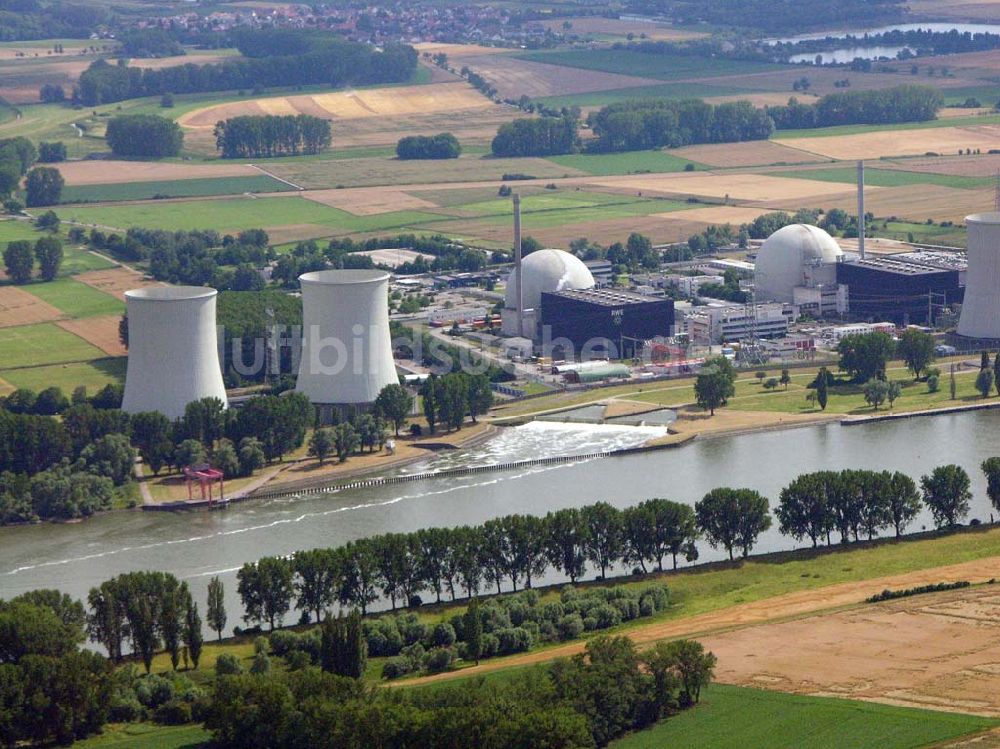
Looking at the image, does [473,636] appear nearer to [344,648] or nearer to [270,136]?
[344,648]

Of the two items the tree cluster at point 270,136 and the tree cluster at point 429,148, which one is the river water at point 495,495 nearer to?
the tree cluster at point 429,148

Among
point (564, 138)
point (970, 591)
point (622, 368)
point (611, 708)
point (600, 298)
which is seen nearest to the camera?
point (611, 708)

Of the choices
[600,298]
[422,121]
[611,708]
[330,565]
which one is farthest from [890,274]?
[422,121]

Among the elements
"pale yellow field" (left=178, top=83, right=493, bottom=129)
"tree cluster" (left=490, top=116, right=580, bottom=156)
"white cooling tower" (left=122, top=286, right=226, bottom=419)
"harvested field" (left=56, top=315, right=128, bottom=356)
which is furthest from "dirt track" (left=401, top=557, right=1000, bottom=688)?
"pale yellow field" (left=178, top=83, right=493, bottom=129)

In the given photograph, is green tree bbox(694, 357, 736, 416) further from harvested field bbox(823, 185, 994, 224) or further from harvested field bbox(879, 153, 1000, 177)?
harvested field bbox(879, 153, 1000, 177)

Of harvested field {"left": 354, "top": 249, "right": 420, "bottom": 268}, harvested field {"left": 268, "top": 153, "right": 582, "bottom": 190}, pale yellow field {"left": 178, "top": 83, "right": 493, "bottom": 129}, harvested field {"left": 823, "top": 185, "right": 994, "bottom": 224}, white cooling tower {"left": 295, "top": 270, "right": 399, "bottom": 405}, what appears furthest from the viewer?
pale yellow field {"left": 178, "top": 83, "right": 493, "bottom": 129}

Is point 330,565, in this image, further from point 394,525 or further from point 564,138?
point 564,138
